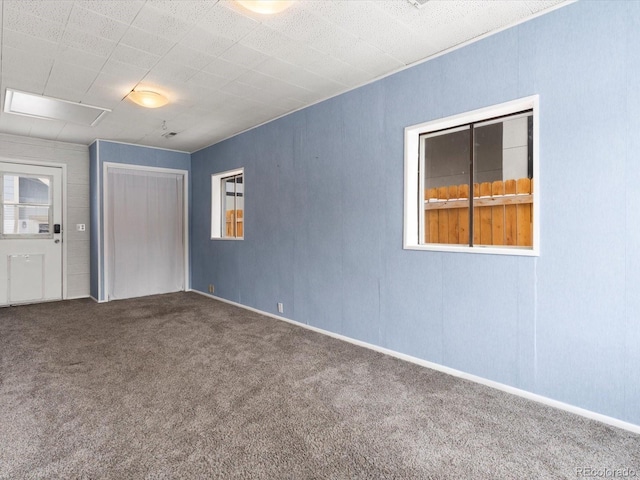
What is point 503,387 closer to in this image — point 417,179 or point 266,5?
point 417,179

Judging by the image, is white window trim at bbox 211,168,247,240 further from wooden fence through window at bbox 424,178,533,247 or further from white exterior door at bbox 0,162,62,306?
wooden fence through window at bbox 424,178,533,247

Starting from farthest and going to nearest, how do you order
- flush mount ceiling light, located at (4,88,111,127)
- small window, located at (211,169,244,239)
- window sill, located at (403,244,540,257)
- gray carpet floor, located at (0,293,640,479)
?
small window, located at (211,169,244,239) < flush mount ceiling light, located at (4,88,111,127) < window sill, located at (403,244,540,257) < gray carpet floor, located at (0,293,640,479)

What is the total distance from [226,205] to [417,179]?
3.82m

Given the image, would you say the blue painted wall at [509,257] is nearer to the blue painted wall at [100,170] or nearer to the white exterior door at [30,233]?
the blue painted wall at [100,170]

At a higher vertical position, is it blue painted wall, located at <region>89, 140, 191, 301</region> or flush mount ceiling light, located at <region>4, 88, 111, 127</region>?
flush mount ceiling light, located at <region>4, 88, 111, 127</region>

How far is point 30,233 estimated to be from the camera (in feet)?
18.1

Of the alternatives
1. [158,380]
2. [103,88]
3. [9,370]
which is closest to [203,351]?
[158,380]

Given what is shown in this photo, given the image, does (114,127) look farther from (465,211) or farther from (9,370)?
(465,211)

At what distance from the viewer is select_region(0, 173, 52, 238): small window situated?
5.32m

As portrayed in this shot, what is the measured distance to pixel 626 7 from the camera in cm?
205

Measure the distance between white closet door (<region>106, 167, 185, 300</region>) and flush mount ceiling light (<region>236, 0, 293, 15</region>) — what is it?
15.3 ft

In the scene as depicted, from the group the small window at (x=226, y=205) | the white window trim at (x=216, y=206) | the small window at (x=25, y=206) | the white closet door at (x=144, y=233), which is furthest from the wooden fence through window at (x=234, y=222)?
the small window at (x=25, y=206)

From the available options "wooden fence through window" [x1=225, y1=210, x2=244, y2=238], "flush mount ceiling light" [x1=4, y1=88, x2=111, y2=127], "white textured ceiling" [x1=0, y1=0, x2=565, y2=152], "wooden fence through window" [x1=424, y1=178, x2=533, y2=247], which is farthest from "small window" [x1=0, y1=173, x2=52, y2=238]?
"wooden fence through window" [x1=424, y1=178, x2=533, y2=247]

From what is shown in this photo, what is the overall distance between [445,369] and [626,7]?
8.82ft
